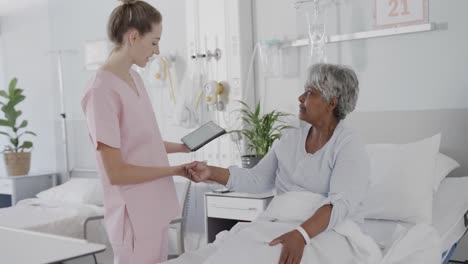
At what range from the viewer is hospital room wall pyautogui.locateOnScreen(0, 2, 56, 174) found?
16.4ft

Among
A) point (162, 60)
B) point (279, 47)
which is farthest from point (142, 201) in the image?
point (162, 60)

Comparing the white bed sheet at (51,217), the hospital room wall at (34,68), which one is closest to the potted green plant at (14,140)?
the hospital room wall at (34,68)

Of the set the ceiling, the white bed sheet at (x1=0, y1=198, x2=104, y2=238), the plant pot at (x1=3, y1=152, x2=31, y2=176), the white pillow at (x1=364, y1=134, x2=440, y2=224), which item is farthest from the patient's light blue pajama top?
the ceiling

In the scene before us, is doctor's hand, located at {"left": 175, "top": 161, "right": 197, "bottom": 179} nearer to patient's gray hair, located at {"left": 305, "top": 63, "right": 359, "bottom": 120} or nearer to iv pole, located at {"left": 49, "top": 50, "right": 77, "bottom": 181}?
patient's gray hair, located at {"left": 305, "top": 63, "right": 359, "bottom": 120}

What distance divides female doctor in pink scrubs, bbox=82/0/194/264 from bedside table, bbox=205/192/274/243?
3.79 ft

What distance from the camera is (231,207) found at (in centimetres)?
318

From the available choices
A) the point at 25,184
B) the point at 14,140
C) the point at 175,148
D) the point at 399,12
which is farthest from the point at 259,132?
the point at 14,140

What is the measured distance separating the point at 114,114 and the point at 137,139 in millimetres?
133

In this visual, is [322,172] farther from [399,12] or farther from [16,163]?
[16,163]

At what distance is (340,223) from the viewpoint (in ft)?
6.12

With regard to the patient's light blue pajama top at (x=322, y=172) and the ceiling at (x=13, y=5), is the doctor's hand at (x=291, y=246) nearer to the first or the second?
the patient's light blue pajama top at (x=322, y=172)

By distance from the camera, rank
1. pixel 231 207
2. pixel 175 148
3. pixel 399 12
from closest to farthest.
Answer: pixel 175 148 → pixel 399 12 → pixel 231 207

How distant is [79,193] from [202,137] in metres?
2.21

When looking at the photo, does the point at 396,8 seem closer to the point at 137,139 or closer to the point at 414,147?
the point at 414,147
